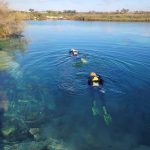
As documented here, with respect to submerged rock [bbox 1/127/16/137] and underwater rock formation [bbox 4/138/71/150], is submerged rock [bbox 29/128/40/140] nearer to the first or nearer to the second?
underwater rock formation [bbox 4/138/71/150]

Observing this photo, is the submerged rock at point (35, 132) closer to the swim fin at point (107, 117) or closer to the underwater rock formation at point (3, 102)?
the underwater rock formation at point (3, 102)

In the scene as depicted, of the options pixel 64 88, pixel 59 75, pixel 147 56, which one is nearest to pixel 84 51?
pixel 147 56

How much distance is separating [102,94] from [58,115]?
6.95m

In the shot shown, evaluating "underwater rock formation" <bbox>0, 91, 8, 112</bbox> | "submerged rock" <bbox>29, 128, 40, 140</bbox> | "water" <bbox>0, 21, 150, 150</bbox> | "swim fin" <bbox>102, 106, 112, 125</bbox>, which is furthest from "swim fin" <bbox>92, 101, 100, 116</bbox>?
"underwater rock formation" <bbox>0, 91, 8, 112</bbox>

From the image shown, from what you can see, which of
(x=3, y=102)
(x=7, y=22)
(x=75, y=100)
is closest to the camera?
(x=3, y=102)

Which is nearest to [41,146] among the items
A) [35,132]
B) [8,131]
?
[35,132]

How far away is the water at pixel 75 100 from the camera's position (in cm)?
2105

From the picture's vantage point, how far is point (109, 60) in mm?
45906

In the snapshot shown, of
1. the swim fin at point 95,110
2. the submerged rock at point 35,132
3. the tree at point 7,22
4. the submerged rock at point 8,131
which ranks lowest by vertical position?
the submerged rock at point 35,132

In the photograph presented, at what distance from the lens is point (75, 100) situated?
28438mm

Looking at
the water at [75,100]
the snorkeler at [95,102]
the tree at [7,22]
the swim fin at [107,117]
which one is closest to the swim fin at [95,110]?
the snorkeler at [95,102]

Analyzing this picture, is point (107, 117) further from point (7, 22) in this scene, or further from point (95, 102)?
point (7, 22)

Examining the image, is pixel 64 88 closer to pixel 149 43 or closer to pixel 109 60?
pixel 109 60

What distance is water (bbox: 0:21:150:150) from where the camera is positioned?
21.0 meters
